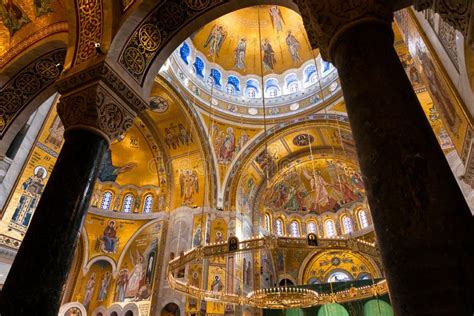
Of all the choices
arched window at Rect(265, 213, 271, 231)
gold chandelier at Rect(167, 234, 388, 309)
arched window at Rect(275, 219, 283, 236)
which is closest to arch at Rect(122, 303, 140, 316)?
gold chandelier at Rect(167, 234, 388, 309)

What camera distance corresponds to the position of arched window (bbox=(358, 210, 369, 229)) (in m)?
15.9

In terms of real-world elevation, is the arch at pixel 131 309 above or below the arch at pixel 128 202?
below

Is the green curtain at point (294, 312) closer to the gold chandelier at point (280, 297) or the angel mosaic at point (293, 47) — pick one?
the gold chandelier at point (280, 297)

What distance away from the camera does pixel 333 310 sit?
14.1 metres

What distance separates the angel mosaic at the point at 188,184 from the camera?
13.1 m

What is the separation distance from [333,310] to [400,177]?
14.6m

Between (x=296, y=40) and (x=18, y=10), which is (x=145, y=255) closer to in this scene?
(x=18, y=10)

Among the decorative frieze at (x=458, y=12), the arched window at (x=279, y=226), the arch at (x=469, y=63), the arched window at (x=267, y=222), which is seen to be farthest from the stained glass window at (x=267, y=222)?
the decorative frieze at (x=458, y=12)

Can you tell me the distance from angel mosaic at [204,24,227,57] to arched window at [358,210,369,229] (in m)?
11.3

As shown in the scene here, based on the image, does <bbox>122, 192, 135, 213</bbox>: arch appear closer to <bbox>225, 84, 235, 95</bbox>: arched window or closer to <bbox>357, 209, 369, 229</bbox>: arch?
<bbox>225, 84, 235, 95</bbox>: arched window

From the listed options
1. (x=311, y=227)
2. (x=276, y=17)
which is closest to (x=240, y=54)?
(x=276, y=17)

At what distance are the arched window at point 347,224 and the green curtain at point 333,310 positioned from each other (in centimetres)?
395

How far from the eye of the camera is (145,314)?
11.0 m

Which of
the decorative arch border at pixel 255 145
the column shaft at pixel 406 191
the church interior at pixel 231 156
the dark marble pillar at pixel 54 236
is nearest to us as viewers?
the column shaft at pixel 406 191
